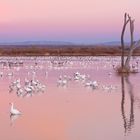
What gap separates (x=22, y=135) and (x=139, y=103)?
5395 millimetres

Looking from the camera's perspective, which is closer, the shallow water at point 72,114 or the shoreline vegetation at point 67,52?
the shallow water at point 72,114

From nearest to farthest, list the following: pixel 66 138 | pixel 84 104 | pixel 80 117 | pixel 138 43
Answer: pixel 66 138
pixel 80 117
pixel 84 104
pixel 138 43

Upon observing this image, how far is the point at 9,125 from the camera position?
1196cm

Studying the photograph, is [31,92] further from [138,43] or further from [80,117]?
[138,43]

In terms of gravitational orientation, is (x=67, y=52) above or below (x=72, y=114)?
below

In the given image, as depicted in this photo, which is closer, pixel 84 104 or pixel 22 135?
pixel 22 135

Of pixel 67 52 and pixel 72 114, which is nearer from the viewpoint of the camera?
pixel 72 114

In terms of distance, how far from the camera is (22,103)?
15617 mm

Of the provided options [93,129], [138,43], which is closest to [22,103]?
[93,129]

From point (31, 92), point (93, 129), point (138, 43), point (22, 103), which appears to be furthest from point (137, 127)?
point (138, 43)

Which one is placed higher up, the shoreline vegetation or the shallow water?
the shallow water

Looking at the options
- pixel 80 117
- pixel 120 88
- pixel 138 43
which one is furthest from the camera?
pixel 138 43

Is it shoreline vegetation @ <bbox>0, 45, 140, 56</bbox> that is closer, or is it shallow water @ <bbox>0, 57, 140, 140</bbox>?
shallow water @ <bbox>0, 57, 140, 140</bbox>

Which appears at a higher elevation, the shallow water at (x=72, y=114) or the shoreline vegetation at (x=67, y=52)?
the shallow water at (x=72, y=114)
